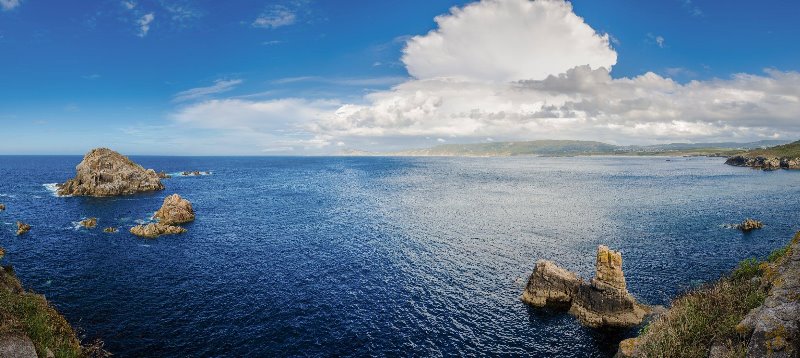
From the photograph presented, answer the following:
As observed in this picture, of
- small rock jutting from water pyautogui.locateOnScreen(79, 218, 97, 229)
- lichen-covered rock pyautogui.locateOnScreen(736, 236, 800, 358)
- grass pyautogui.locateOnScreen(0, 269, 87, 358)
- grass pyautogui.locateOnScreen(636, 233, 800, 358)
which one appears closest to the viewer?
lichen-covered rock pyautogui.locateOnScreen(736, 236, 800, 358)

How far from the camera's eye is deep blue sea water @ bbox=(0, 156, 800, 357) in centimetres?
4025

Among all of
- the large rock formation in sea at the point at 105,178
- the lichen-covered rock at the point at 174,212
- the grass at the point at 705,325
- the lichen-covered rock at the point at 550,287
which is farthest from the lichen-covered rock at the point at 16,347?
the large rock formation in sea at the point at 105,178

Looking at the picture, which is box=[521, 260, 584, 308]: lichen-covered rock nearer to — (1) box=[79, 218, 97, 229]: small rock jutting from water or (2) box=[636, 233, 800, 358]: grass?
(2) box=[636, 233, 800, 358]: grass

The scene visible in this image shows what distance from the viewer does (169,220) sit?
288 ft

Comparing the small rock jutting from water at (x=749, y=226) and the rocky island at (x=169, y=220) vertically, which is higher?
the rocky island at (x=169, y=220)

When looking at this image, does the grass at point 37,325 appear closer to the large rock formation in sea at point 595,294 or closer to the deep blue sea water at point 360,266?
the deep blue sea water at point 360,266

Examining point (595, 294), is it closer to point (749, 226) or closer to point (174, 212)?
point (749, 226)

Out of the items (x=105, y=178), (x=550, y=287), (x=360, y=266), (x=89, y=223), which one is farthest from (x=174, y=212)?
(x=550, y=287)

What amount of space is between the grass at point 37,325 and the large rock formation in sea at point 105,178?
347 feet

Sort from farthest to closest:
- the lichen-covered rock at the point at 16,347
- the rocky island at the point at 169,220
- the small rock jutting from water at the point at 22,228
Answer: the rocky island at the point at 169,220 < the small rock jutting from water at the point at 22,228 < the lichen-covered rock at the point at 16,347

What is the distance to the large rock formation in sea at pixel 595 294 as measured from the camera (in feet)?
142

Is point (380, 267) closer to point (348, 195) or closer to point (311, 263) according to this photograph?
point (311, 263)

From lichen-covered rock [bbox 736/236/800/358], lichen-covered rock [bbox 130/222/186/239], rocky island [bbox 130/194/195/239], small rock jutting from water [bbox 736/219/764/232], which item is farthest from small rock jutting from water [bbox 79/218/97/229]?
small rock jutting from water [bbox 736/219/764/232]

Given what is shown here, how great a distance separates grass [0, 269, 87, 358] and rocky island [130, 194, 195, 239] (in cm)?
4192
